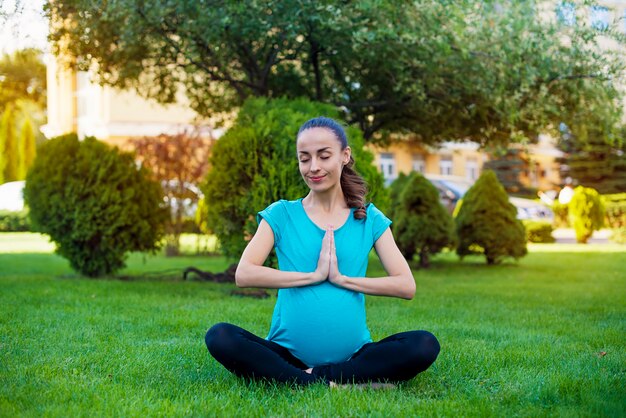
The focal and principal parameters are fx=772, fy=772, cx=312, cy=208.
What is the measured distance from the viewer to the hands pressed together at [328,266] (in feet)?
13.4

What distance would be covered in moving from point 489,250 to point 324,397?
10.3m

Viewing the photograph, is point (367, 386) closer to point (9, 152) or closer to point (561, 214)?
point (561, 214)

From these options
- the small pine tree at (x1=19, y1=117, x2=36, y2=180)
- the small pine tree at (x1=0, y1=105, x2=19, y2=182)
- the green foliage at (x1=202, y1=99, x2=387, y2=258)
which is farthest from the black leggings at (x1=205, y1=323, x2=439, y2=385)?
the small pine tree at (x1=0, y1=105, x2=19, y2=182)

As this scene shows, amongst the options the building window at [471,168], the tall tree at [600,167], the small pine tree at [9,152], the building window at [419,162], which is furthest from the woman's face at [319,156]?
the building window at [471,168]

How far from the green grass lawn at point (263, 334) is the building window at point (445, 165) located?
131 ft

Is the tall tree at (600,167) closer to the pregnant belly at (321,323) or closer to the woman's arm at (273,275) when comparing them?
the pregnant belly at (321,323)

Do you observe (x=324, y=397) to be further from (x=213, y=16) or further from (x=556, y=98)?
(x=556, y=98)

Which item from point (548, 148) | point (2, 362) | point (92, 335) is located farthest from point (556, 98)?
point (548, 148)

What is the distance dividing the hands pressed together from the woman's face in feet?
1.10

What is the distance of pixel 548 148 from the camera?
5734 centimetres

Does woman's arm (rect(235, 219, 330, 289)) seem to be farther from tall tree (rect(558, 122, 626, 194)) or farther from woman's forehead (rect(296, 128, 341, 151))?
tall tree (rect(558, 122, 626, 194))

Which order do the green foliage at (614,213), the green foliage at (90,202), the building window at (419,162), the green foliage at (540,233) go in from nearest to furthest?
the green foliage at (90,202), the green foliage at (540,233), the green foliage at (614,213), the building window at (419,162)

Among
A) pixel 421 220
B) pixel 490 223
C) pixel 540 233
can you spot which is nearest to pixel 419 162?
pixel 540 233

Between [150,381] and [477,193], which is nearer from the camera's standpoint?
[150,381]
